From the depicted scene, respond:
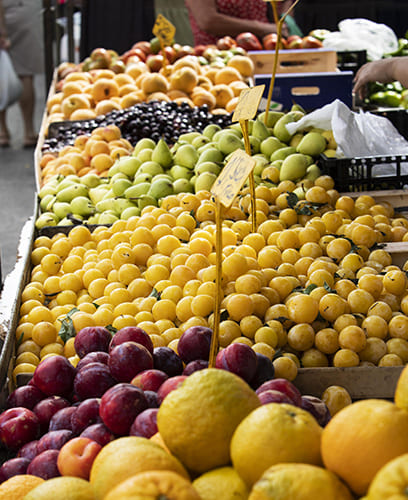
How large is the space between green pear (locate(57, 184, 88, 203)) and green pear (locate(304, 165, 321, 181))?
104 cm

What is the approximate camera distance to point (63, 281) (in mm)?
→ 2029

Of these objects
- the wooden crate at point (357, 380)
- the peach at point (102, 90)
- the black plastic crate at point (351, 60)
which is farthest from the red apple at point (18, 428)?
the black plastic crate at point (351, 60)

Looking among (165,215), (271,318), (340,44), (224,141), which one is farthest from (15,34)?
(271,318)

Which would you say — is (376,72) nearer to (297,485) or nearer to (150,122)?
(150,122)

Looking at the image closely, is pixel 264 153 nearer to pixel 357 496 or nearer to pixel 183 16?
pixel 357 496

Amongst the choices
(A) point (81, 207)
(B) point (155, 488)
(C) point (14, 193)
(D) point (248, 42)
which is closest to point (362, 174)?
(A) point (81, 207)

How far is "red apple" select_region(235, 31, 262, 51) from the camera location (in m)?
5.15

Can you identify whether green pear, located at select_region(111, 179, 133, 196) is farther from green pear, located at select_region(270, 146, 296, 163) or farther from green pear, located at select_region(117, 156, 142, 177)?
green pear, located at select_region(270, 146, 296, 163)

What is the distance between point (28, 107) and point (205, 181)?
521cm

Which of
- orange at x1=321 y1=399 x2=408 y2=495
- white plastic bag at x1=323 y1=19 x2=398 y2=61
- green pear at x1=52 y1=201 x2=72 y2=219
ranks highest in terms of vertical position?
white plastic bag at x1=323 y1=19 x2=398 y2=61

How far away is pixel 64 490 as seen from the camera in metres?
0.85

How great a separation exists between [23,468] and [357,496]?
64 cm

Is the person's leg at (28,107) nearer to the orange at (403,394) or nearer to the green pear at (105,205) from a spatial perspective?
the green pear at (105,205)

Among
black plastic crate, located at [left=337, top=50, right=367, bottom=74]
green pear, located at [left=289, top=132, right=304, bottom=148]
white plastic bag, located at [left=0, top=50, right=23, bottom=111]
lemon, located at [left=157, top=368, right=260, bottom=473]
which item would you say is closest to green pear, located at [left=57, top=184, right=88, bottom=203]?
green pear, located at [left=289, top=132, right=304, bottom=148]
